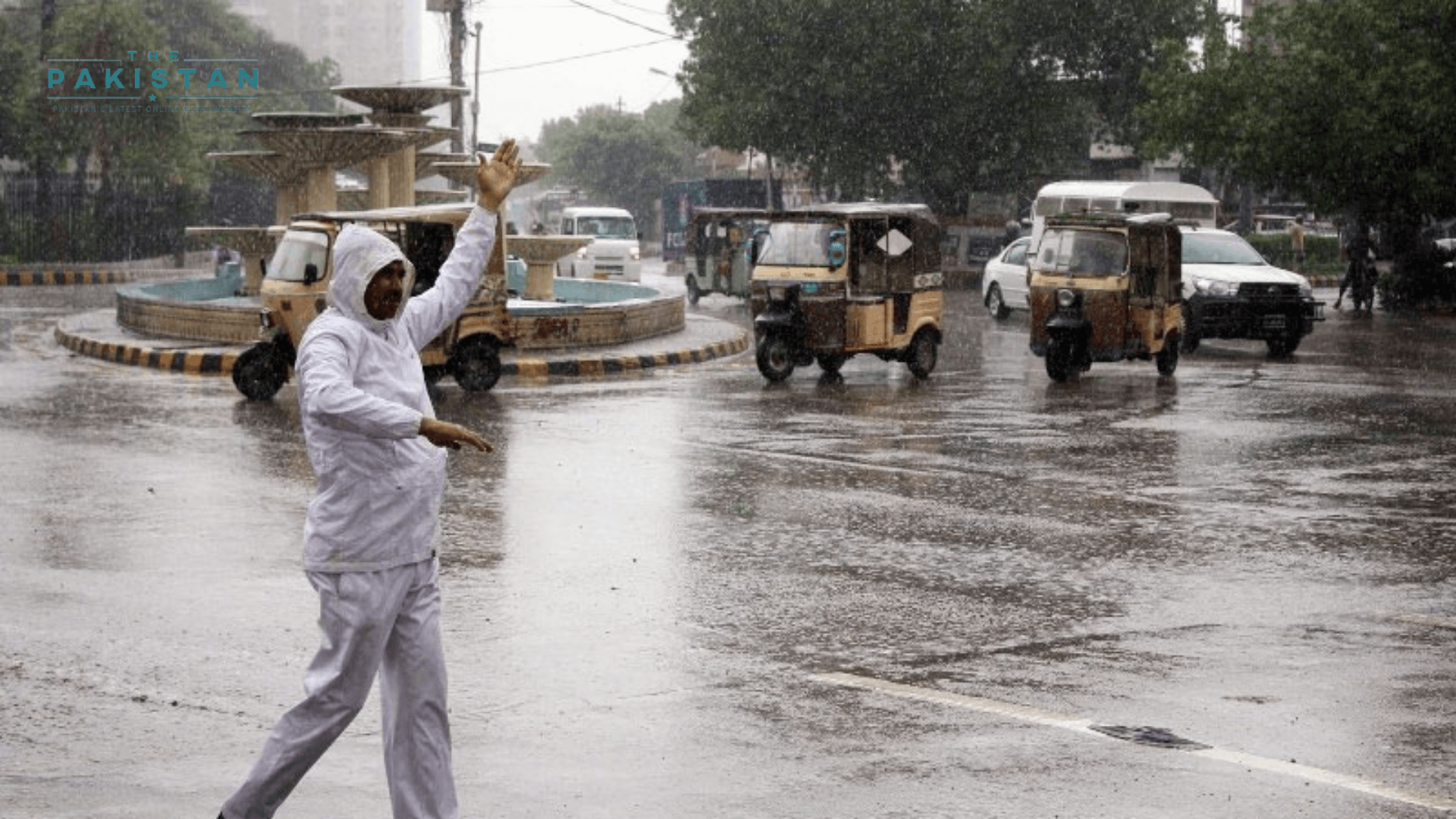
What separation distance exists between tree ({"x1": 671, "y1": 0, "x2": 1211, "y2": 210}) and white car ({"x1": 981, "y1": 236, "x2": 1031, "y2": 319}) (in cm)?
1542

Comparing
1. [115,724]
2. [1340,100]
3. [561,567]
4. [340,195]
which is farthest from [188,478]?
[1340,100]

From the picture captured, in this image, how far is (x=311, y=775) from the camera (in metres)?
6.34

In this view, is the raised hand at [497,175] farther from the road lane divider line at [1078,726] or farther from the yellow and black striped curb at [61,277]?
the yellow and black striped curb at [61,277]

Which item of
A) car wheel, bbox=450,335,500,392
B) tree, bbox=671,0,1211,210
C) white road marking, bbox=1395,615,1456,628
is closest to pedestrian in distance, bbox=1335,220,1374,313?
tree, bbox=671,0,1211,210

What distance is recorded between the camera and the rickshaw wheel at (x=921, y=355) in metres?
22.4

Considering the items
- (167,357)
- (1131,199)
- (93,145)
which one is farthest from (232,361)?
(93,145)

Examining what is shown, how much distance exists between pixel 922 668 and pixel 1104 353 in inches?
580

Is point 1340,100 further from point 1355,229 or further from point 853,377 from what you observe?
point 853,377

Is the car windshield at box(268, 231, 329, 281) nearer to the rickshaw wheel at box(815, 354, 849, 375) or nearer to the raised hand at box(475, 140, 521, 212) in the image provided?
the rickshaw wheel at box(815, 354, 849, 375)

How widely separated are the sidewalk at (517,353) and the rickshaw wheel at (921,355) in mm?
3015

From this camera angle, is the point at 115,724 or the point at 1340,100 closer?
the point at 115,724

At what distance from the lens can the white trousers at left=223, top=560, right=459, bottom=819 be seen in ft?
17.8

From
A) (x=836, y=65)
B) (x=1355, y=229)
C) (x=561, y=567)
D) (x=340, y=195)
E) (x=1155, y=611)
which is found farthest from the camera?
(x=836, y=65)

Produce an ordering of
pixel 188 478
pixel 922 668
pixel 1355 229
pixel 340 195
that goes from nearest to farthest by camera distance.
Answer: pixel 922 668, pixel 188 478, pixel 340 195, pixel 1355 229
